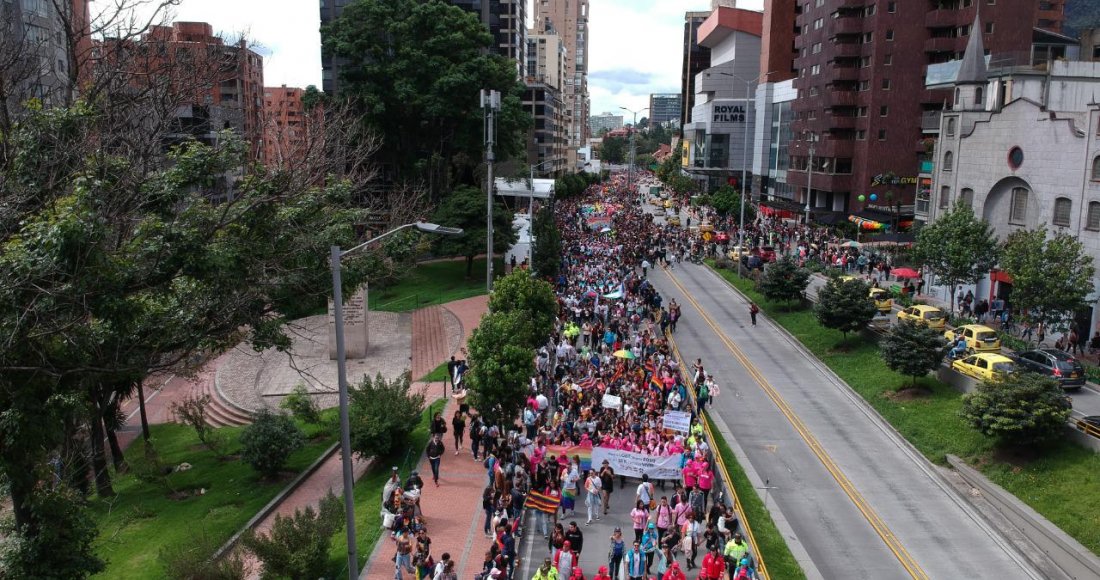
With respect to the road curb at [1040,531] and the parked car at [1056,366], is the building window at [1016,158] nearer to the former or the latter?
the parked car at [1056,366]

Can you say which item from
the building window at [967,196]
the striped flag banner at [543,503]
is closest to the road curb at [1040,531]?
the striped flag banner at [543,503]

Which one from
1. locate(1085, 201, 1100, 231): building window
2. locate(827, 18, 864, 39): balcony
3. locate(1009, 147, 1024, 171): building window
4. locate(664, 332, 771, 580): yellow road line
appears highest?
locate(827, 18, 864, 39): balcony

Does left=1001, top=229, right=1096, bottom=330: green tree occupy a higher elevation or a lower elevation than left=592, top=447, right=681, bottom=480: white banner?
higher

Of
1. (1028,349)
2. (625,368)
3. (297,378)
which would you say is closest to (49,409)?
(625,368)

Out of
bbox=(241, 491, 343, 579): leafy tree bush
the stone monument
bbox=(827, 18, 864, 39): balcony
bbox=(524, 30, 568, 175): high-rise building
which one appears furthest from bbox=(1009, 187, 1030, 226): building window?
bbox=(524, 30, 568, 175): high-rise building

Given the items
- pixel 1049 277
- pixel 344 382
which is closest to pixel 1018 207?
pixel 1049 277

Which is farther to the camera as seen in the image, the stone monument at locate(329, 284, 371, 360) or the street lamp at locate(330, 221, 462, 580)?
the stone monument at locate(329, 284, 371, 360)

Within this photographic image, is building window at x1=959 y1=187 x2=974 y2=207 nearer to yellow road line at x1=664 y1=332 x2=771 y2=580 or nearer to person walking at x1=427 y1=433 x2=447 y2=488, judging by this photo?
yellow road line at x1=664 y1=332 x2=771 y2=580

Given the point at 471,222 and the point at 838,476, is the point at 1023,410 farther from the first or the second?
the point at 471,222

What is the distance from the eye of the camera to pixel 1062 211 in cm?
3744

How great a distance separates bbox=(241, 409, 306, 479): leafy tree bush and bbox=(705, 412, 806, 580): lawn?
40.6 feet

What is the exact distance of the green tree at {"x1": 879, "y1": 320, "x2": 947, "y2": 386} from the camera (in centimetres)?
3059

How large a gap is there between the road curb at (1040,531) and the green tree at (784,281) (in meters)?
18.7

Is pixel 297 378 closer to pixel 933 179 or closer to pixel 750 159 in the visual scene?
pixel 933 179
